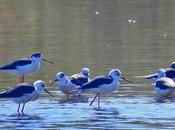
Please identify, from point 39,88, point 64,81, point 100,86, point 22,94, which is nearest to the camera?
point 22,94

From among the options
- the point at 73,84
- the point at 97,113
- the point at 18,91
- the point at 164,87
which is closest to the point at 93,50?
the point at 73,84

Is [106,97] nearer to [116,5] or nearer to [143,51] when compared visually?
[143,51]

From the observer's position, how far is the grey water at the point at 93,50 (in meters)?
18.0

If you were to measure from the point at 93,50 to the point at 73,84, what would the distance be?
27.0ft

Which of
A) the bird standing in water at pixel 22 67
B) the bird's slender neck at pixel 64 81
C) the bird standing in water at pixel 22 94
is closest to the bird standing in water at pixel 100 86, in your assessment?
the bird's slender neck at pixel 64 81

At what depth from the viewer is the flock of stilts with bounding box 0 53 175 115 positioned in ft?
62.8

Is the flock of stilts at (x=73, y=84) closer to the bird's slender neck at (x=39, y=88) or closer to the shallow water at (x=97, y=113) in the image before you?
the bird's slender neck at (x=39, y=88)

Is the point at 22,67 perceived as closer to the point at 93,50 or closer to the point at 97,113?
the point at 97,113

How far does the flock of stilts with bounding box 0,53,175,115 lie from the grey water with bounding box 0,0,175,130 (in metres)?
0.23

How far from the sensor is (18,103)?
63.5 feet

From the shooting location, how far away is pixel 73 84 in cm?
2123

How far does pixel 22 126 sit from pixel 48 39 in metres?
15.6

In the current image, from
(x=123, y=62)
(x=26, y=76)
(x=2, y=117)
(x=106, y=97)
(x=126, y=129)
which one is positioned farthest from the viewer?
(x=123, y=62)

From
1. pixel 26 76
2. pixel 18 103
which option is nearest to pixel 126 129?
pixel 18 103
